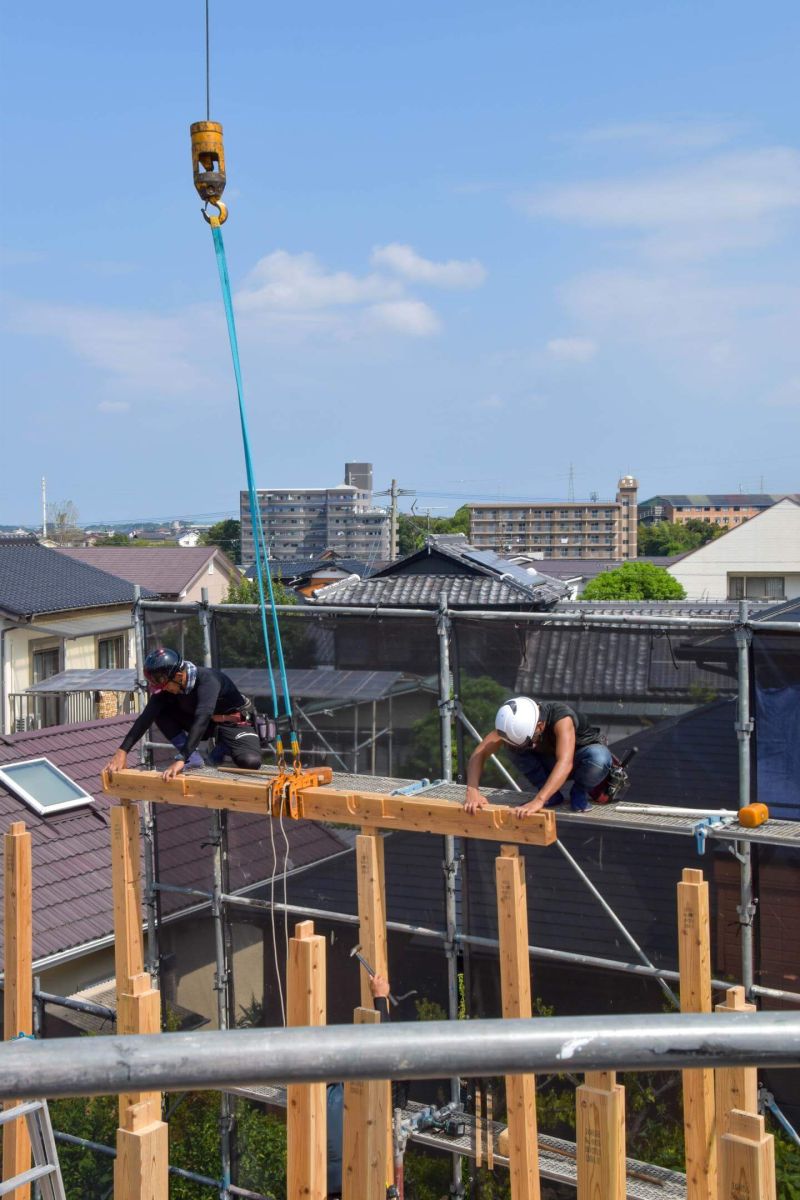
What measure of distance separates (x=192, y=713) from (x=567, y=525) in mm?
122134

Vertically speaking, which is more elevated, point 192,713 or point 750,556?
point 750,556

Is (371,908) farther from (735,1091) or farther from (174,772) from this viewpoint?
(735,1091)

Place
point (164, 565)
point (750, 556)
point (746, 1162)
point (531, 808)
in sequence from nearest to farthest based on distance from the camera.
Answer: point (746, 1162)
point (531, 808)
point (164, 565)
point (750, 556)

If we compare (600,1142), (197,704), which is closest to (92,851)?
(197,704)

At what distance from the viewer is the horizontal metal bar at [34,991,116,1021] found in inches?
Result: 334

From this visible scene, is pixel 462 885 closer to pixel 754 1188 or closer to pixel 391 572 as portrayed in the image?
pixel 754 1188

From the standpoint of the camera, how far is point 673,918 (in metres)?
7.33

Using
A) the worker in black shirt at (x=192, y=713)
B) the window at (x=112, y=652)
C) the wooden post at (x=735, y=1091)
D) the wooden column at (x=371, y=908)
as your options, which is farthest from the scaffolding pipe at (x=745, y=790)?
the window at (x=112, y=652)

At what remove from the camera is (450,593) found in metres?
24.1

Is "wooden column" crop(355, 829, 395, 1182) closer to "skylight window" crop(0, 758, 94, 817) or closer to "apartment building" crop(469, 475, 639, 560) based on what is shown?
"skylight window" crop(0, 758, 94, 817)

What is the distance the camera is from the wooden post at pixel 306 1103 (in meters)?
5.29

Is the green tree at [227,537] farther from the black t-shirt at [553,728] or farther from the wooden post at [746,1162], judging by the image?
the wooden post at [746,1162]

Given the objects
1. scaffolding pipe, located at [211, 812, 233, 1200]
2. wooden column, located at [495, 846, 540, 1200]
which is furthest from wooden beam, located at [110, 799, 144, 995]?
wooden column, located at [495, 846, 540, 1200]

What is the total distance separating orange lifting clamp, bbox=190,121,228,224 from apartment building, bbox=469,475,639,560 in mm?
114234
